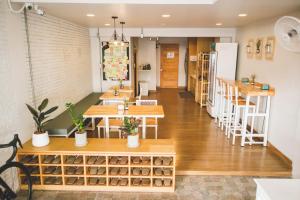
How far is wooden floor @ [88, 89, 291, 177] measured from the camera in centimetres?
375

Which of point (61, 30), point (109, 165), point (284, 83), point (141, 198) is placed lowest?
point (141, 198)

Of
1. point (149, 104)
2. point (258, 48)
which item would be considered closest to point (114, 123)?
point (149, 104)

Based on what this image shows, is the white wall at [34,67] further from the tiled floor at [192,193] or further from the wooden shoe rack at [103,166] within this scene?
the tiled floor at [192,193]

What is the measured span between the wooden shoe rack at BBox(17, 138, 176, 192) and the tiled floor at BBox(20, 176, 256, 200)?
3.4 inches

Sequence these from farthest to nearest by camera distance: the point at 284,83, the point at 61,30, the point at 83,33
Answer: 1. the point at 83,33
2. the point at 61,30
3. the point at 284,83

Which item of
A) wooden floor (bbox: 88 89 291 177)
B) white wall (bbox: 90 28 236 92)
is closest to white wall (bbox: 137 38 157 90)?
white wall (bbox: 90 28 236 92)

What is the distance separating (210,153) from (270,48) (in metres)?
2.41

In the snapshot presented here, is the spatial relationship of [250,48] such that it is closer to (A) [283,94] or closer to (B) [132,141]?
(A) [283,94]

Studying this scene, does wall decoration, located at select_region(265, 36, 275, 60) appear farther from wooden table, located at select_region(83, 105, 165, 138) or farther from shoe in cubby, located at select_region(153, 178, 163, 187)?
shoe in cubby, located at select_region(153, 178, 163, 187)

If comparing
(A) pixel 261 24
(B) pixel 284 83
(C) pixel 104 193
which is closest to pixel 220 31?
(A) pixel 261 24

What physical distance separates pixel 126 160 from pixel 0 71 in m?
2.02

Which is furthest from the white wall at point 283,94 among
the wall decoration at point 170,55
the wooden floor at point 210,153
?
the wall decoration at point 170,55

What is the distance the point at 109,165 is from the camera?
327cm

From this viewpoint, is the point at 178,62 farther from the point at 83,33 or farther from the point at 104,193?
the point at 104,193
